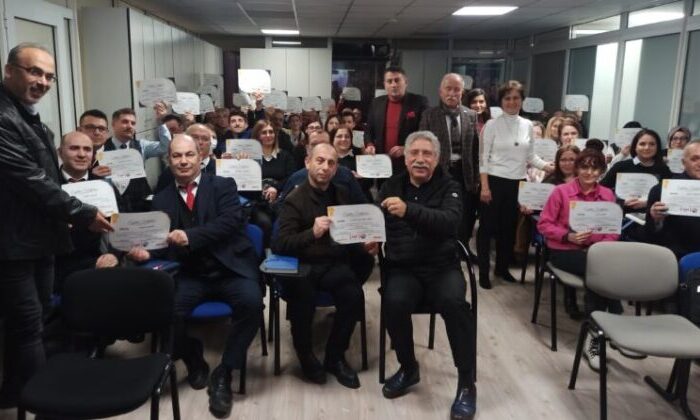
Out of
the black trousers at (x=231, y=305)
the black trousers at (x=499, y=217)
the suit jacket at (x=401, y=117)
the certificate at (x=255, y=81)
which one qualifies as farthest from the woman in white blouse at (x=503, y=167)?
the certificate at (x=255, y=81)

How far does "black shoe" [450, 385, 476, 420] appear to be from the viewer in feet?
8.34

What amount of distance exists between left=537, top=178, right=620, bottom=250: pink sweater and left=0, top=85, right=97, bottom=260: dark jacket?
2632 mm

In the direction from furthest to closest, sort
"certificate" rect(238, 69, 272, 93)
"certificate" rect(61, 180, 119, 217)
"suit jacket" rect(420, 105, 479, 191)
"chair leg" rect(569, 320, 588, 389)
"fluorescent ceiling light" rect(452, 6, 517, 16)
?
"fluorescent ceiling light" rect(452, 6, 517, 16) → "certificate" rect(238, 69, 272, 93) → "suit jacket" rect(420, 105, 479, 191) → "chair leg" rect(569, 320, 588, 389) → "certificate" rect(61, 180, 119, 217)

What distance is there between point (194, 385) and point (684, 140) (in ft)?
15.0

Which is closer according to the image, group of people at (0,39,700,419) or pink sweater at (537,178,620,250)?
group of people at (0,39,700,419)

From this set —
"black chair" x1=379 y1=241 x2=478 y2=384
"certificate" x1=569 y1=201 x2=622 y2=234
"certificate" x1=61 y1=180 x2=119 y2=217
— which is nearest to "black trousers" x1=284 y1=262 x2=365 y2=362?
"black chair" x1=379 y1=241 x2=478 y2=384

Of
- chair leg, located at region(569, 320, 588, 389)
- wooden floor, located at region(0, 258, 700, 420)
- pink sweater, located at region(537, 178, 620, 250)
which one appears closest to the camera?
wooden floor, located at region(0, 258, 700, 420)

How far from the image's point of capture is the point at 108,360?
2.11m

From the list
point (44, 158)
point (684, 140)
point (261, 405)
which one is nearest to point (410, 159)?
point (261, 405)

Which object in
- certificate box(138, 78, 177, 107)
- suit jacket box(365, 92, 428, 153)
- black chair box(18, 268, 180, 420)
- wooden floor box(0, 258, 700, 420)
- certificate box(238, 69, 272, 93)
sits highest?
certificate box(238, 69, 272, 93)

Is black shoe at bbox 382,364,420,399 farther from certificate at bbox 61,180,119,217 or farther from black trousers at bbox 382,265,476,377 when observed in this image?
certificate at bbox 61,180,119,217

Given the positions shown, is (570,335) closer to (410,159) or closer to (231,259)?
(410,159)

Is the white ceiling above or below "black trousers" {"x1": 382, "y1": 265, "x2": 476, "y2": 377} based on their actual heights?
above

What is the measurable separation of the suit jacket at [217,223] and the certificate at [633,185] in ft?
8.83
